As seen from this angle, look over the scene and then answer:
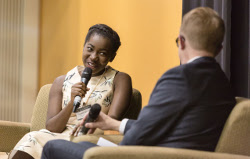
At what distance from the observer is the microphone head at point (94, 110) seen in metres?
2.00

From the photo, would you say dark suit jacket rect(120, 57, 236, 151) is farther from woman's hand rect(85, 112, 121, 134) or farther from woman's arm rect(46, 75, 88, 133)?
woman's arm rect(46, 75, 88, 133)

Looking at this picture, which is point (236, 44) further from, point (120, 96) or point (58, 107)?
point (58, 107)

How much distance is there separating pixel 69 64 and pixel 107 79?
2519 millimetres

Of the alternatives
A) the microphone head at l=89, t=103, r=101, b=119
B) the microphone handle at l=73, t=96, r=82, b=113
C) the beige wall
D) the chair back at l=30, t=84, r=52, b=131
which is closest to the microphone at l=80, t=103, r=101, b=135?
the microphone head at l=89, t=103, r=101, b=119

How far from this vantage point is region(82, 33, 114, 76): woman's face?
272 cm

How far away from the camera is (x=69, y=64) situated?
5.25 metres

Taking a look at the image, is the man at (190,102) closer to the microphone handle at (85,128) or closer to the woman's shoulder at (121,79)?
the microphone handle at (85,128)

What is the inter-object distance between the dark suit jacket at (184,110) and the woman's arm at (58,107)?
783 mm

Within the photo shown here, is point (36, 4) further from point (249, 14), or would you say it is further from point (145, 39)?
point (249, 14)

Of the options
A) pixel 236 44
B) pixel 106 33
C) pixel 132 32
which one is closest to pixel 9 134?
pixel 106 33

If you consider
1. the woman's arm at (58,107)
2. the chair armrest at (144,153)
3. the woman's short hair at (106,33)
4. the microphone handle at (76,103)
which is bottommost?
the woman's arm at (58,107)

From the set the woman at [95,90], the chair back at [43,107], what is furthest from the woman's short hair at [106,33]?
the chair back at [43,107]

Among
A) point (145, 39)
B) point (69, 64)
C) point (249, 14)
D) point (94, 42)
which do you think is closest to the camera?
point (249, 14)

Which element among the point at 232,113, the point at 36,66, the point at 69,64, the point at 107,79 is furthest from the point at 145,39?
the point at 36,66
